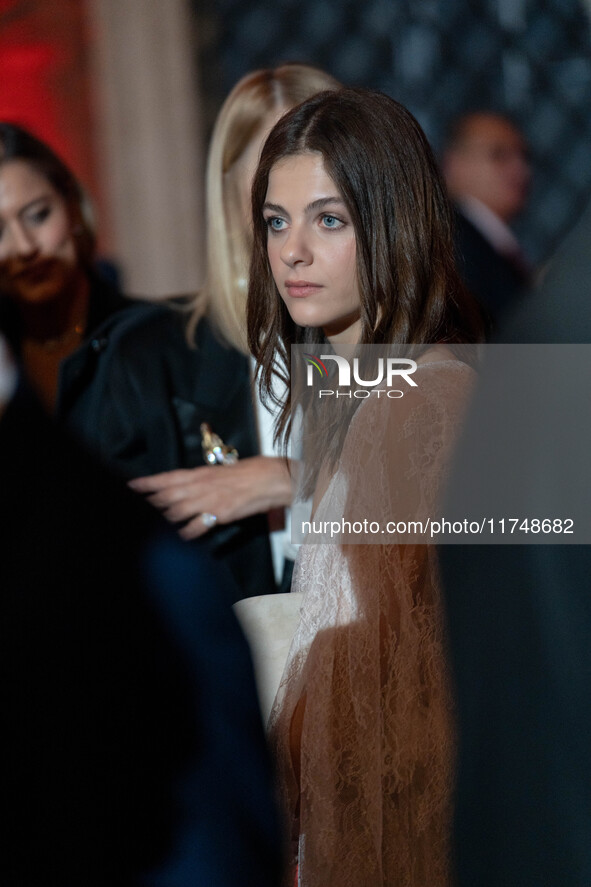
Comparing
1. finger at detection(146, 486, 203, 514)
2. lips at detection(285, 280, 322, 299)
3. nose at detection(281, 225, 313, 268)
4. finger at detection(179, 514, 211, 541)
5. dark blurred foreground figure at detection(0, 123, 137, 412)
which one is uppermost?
dark blurred foreground figure at detection(0, 123, 137, 412)

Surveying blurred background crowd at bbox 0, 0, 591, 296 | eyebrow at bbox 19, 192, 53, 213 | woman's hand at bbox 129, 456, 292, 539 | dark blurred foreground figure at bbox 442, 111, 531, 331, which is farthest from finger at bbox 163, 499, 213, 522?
blurred background crowd at bbox 0, 0, 591, 296

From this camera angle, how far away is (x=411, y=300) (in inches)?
42.3

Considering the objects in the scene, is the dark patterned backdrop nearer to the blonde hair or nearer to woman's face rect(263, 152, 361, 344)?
the blonde hair

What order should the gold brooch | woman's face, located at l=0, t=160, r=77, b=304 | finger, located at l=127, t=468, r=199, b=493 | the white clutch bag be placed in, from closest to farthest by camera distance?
1. the white clutch bag
2. finger, located at l=127, t=468, r=199, b=493
3. the gold brooch
4. woman's face, located at l=0, t=160, r=77, b=304

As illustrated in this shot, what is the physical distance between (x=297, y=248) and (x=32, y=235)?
2.49ft

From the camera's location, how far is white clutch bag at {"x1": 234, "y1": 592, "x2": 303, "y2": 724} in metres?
1.05

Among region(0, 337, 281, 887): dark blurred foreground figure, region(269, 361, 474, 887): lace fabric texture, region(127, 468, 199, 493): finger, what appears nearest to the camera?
region(0, 337, 281, 887): dark blurred foreground figure

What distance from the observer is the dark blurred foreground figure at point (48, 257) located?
1.66m

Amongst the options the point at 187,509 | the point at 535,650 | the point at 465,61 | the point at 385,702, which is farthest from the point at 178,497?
the point at 465,61

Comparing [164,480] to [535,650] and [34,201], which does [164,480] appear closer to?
[34,201]

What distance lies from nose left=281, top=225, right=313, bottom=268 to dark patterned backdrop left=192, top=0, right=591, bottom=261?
1.33m

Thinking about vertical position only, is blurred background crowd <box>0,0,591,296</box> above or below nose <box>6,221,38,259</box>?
above

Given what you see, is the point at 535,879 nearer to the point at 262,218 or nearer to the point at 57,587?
the point at 57,587

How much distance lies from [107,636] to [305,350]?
2.81 ft
